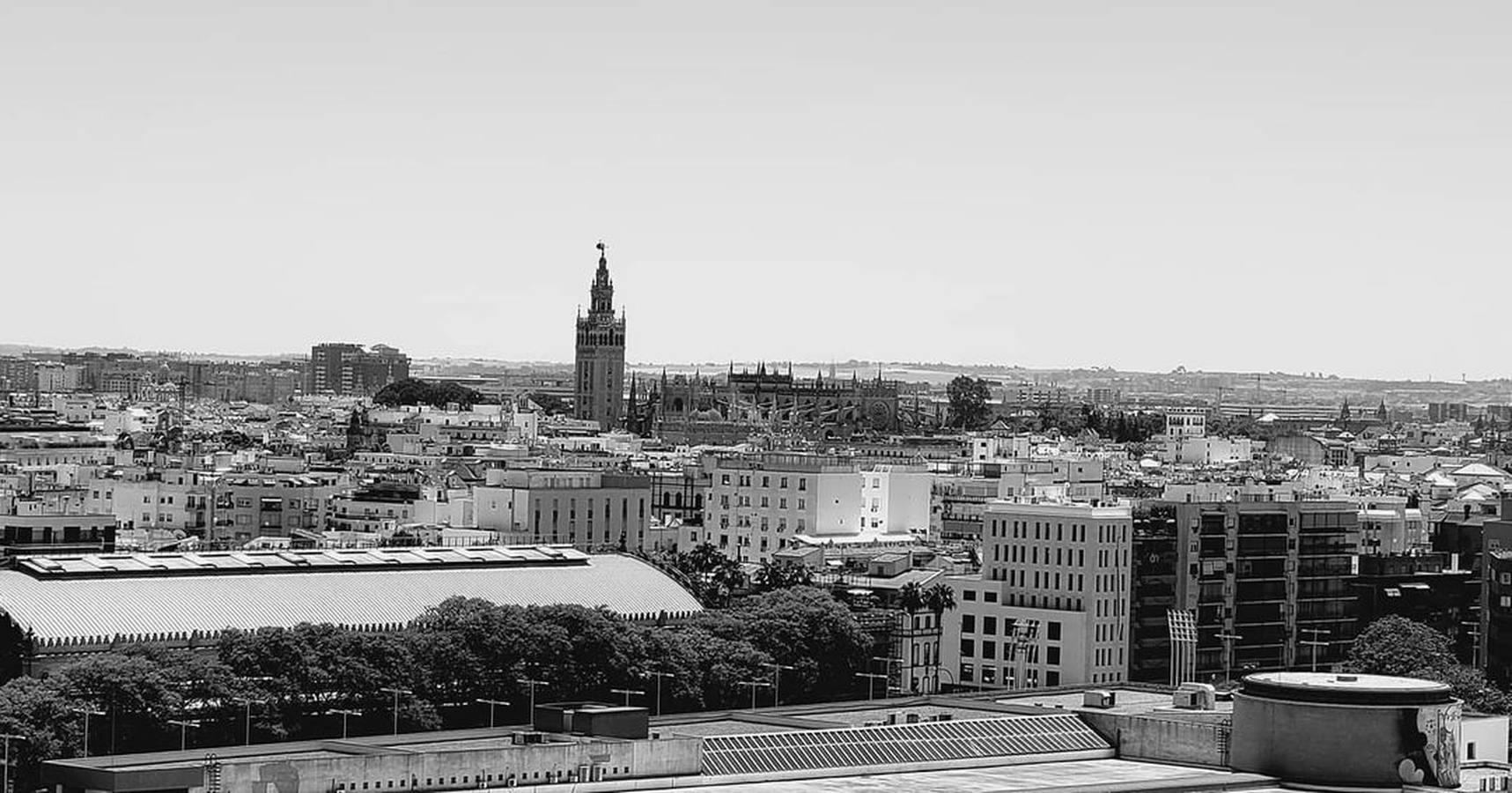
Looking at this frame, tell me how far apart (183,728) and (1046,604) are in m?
43.9

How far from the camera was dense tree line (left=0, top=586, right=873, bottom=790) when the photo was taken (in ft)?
255

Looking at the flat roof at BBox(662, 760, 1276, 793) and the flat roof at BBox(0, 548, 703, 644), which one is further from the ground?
the flat roof at BBox(0, 548, 703, 644)

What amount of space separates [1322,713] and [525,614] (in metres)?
30.4

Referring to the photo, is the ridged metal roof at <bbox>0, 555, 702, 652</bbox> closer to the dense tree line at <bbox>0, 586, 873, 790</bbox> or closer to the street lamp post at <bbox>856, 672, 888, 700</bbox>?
the dense tree line at <bbox>0, 586, 873, 790</bbox>

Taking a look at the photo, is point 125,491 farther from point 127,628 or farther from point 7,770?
point 7,770

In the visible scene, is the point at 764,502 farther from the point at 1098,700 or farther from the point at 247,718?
the point at 1098,700

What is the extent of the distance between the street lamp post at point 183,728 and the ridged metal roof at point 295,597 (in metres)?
8.35

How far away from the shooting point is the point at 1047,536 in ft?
377

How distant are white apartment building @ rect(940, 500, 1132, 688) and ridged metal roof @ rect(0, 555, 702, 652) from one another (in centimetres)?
1422

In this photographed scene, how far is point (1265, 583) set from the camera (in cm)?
12088

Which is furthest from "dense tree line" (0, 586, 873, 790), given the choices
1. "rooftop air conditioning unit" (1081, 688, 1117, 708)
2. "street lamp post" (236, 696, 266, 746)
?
"rooftop air conditioning unit" (1081, 688, 1117, 708)

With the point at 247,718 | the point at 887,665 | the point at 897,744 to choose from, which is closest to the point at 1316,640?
the point at 887,665

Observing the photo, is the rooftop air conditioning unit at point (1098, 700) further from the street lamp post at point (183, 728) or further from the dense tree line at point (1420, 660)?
the street lamp post at point (183, 728)

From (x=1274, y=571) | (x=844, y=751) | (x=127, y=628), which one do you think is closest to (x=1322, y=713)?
(x=844, y=751)
